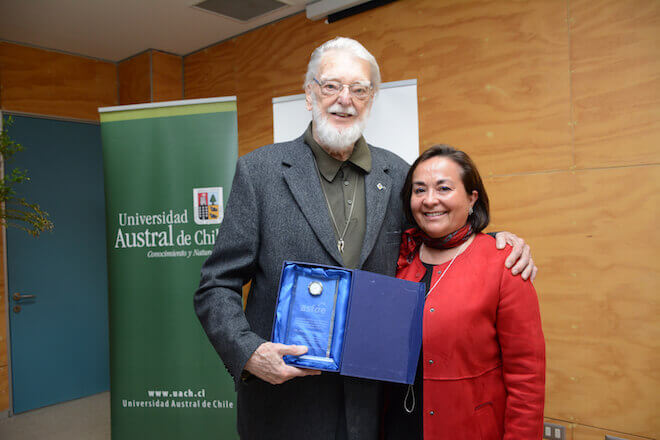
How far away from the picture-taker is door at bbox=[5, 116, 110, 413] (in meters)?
4.07

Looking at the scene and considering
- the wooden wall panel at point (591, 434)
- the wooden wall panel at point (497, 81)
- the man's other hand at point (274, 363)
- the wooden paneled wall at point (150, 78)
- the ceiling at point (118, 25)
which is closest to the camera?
the man's other hand at point (274, 363)

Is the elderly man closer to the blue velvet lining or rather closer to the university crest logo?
the blue velvet lining

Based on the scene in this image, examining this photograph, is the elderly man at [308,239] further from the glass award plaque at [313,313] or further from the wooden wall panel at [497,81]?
the wooden wall panel at [497,81]

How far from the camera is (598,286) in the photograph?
247 centimetres

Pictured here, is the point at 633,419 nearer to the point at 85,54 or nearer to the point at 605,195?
the point at 605,195

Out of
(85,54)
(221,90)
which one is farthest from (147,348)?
(85,54)

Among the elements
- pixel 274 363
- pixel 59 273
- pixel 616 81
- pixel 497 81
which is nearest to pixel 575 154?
pixel 616 81

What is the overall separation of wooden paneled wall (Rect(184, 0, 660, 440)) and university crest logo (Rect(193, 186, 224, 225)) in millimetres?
1380

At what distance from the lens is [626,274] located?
239cm

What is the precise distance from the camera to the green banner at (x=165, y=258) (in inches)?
105

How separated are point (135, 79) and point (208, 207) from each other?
8.71ft

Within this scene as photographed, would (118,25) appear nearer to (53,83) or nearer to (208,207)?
(53,83)

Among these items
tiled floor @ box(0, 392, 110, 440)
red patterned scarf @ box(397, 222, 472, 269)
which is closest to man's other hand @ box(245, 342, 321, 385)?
red patterned scarf @ box(397, 222, 472, 269)

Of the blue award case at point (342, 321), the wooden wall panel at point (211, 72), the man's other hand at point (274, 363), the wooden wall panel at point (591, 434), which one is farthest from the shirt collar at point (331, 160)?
the wooden wall panel at point (211, 72)
